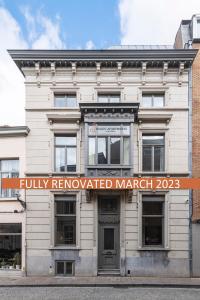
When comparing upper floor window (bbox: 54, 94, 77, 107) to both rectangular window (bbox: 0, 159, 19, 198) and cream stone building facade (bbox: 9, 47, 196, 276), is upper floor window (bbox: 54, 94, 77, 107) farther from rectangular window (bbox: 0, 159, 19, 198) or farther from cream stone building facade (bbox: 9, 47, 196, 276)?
rectangular window (bbox: 0, 159, 19, 198)

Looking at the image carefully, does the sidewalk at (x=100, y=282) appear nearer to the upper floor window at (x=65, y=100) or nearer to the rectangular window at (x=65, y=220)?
the rectangular window at (x=65, y=220)

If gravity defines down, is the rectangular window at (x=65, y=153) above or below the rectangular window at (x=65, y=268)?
above

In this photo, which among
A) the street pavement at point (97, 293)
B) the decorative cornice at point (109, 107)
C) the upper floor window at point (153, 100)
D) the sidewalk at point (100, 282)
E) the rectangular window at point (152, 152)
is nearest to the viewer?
the street pavement at point (97, 293)

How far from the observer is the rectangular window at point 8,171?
53.9 ft

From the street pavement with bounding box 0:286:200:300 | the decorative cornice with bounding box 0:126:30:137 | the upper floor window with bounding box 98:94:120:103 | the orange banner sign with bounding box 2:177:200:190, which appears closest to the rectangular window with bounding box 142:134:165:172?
the orange banner sign with bounding box 2:177:200:190

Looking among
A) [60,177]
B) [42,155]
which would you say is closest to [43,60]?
[42,155]

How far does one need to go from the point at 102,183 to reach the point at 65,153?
271 centimetres

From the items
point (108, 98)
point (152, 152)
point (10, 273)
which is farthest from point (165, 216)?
point (10, 273)

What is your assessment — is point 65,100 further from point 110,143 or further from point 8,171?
point 8,171

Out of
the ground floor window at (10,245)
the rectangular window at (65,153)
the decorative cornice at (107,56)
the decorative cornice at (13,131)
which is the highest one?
the decorative cornice at (107,56)

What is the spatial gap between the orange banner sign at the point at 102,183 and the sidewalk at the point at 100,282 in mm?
4221

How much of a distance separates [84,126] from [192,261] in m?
8.63

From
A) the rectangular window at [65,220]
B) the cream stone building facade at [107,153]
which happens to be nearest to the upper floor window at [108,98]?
the cream stone building facade at [107,153]

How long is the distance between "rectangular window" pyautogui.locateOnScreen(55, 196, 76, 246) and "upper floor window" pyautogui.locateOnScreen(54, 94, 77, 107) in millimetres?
4875
